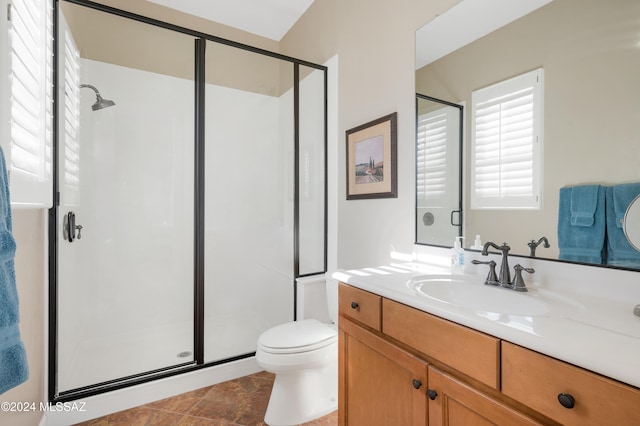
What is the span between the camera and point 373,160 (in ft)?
6.22

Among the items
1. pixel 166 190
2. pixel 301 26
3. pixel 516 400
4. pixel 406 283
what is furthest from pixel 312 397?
pixel 301 26

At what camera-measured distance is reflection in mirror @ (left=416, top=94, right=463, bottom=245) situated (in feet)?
4.75

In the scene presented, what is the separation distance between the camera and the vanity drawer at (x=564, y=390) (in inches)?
21.3

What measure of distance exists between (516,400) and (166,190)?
2.33m

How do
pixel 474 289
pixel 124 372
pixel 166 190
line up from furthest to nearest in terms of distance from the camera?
pixel 166 190, pixel 124 372, pixel 474 289

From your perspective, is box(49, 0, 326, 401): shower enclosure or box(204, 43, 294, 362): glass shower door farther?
box(204, 43, 294, 362): glass shower door

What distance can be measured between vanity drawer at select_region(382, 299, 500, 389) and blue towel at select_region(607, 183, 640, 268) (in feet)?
1.78

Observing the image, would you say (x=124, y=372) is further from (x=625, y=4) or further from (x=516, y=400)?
(x=625, y=4)

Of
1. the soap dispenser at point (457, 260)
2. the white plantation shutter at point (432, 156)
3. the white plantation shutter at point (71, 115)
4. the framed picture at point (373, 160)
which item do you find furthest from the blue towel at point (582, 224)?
the white plantation shutter at point (71, 115)

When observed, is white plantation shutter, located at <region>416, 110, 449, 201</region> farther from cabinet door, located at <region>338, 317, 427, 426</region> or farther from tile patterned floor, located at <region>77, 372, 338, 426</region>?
tile patterned floor, located at <region>77, 372, 338, 426</region>

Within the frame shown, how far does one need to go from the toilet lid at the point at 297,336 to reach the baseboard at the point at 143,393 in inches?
23.8

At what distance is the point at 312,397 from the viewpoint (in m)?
1.70

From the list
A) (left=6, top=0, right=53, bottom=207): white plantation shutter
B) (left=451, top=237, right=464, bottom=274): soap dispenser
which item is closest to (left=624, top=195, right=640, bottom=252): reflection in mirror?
(left=451, top=237, right=464, bottom=274): soap dispenser

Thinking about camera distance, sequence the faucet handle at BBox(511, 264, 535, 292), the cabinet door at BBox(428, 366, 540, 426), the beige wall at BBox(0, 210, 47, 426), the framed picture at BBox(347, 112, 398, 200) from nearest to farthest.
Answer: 1. the cabinet door at BBox(428, 366, 540, 426)
2. the faucet handle at BBox(511, 264, 535, 292)
3. the beige wall at BBox(0, 210, 47, 426)
4. the framed picture at BBox(347, 112, 398, 200)
